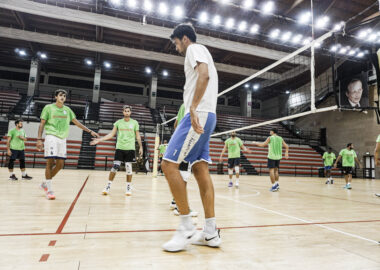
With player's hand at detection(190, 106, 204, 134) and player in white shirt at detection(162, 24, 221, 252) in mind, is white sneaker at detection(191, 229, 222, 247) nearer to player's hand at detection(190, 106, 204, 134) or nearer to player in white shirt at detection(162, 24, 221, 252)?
player in white shirt at detection(162, 24, 221, 252)

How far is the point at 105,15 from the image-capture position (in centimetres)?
1554

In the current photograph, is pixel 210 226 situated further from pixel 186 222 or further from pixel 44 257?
pixel 44 257

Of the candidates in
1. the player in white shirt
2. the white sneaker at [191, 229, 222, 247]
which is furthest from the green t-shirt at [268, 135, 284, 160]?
the white sneaker at [191, 229, 222, 247]

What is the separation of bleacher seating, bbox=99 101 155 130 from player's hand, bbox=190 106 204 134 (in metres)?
16.8

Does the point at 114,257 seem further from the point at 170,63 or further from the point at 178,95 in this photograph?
the point at 178,95

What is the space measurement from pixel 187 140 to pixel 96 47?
18753 mm

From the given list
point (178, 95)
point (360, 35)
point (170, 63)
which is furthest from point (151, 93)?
point (360, 35)

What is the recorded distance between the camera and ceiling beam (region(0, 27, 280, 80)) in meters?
16.7

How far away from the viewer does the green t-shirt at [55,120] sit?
3.93 m

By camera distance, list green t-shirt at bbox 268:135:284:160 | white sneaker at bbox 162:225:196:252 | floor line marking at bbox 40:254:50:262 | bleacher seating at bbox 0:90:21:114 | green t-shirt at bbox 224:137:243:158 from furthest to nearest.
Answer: bleacher seating at bbox 0:90:21:114
green t-shirt at bbox 224:137:243:158
green t-shirt at bbox 268:135:284:160
white sneaker at bbox 162:225:196:252
floor line marking at bbox 40:254:50:262

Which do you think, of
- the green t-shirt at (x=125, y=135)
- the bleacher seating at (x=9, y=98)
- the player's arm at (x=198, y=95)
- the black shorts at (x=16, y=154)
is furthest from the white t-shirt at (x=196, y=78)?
the bleacher seating at (x=9, y=98)

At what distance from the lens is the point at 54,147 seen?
3.88 m

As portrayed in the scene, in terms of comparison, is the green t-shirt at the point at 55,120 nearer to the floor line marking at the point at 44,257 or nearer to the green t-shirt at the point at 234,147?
the floor line marking at the point at 44,257

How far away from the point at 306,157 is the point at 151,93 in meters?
13.9
